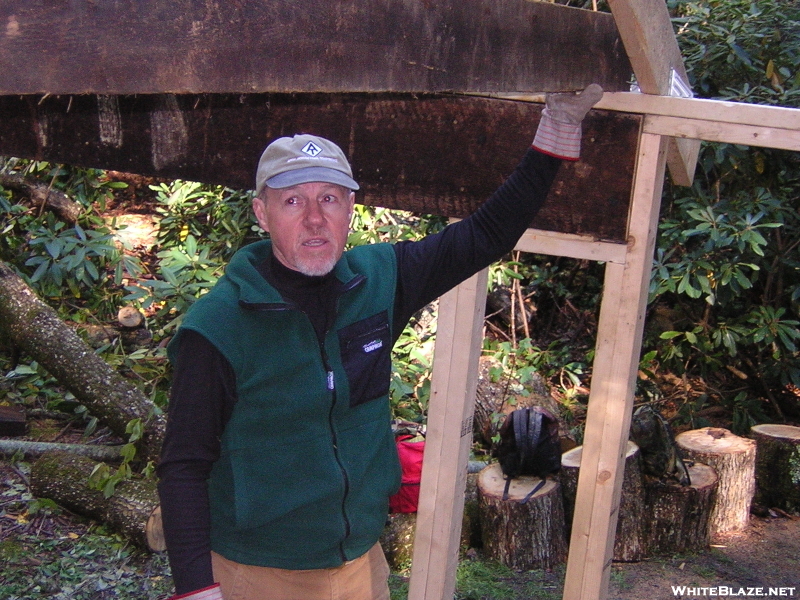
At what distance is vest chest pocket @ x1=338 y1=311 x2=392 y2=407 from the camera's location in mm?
1872

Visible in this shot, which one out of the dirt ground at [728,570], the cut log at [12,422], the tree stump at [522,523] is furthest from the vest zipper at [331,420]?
the cut log at [12,422]

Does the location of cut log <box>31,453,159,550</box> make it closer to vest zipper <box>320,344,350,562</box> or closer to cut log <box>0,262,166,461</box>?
cut log <box>0,262,166,461</box>

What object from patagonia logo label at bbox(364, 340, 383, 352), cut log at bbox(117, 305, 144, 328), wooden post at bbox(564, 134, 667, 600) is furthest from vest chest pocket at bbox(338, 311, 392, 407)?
cut log at bbox(117, 305, 144, 328)

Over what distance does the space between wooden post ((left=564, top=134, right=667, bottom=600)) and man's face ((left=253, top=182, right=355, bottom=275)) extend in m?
0.88

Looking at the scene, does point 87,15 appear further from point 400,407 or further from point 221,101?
point 400,407

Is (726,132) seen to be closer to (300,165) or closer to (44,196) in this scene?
(300,165)

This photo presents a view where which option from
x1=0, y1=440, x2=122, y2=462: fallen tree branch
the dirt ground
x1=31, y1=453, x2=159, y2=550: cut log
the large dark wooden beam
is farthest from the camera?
x1=0, y1=440, x2=122, y2=462: fallen tree branch

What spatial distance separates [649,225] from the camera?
→ 2270 millimetres

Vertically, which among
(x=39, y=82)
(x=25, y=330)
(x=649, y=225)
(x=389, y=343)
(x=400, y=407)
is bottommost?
(x=400, y=407)

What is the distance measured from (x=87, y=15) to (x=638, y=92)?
5.18 feet

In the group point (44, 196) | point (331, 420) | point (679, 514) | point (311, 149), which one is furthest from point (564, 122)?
point (44, 196)

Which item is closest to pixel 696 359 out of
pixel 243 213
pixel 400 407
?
pixel 400 407

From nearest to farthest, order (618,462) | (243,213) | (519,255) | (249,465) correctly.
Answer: (249,465), (618,462), (243,213), (519,255)

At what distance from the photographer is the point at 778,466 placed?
467 centimetres
